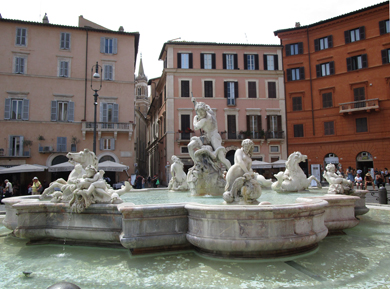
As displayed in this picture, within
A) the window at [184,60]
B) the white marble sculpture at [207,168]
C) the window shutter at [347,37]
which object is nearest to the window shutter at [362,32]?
the window shutter at [347,37]

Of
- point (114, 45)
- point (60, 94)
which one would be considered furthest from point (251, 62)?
point (60, 94)

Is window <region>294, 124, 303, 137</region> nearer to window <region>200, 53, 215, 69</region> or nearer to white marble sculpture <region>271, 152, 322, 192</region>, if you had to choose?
window <region>200, 53, 215, 69</region>

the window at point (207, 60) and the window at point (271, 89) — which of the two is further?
the window at point (271, 89)

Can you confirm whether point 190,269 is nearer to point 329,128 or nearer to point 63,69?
point 63,69

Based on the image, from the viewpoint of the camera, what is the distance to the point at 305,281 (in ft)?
11.5

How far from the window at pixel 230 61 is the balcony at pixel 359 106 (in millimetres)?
10980

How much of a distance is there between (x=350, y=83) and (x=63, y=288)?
31859 millimetres

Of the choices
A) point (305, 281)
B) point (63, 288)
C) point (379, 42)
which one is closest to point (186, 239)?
point (305, 281)

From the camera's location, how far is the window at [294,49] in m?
32.3

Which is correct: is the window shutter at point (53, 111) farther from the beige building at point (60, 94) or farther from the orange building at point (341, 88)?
the orange building at point (341, 88)

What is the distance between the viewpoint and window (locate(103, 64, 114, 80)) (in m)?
29.4

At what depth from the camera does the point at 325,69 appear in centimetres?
3103

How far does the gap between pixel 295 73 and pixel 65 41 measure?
22.5m

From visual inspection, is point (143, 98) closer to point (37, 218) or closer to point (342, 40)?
point (342, 40)
